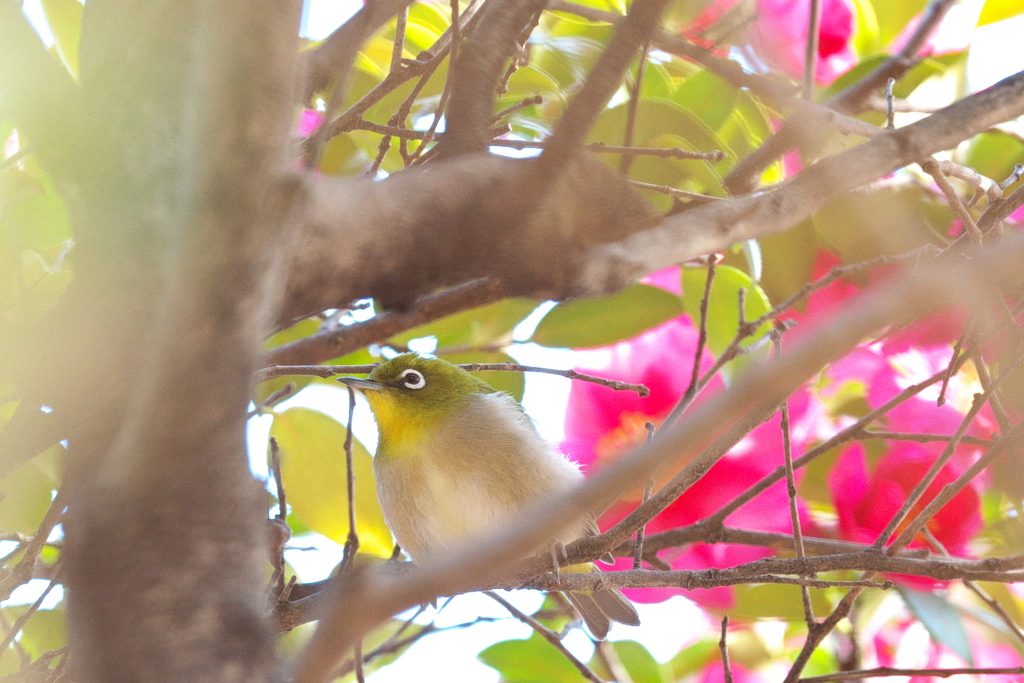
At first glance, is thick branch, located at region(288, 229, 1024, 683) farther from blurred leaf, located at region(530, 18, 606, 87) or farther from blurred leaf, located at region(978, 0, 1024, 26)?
blurred leaf, located at region(978, 0, 1024, 26)

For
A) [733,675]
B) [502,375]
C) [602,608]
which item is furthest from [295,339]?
[733,675]

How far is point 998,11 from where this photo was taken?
6.00ft

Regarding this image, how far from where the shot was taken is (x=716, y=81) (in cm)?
186

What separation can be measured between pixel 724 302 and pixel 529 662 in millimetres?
862

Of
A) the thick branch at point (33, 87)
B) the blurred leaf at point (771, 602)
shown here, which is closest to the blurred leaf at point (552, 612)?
→ the blurred leaf at point (771, 602)

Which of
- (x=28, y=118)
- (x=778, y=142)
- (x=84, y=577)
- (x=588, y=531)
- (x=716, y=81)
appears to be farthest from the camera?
(x=588, y=531)

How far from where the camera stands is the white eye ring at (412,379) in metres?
2.21

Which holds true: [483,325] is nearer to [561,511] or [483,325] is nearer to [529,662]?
[529,662]

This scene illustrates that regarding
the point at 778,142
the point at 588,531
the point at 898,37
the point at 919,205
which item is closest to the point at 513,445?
the point at 588,531

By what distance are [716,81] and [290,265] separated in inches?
59.0

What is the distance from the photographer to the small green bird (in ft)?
6.39

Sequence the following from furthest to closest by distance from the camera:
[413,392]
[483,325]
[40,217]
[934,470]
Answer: [413,392] < [483,325] < [40,217] < [934,470]

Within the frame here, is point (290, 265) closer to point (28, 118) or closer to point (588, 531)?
point (28, 118)

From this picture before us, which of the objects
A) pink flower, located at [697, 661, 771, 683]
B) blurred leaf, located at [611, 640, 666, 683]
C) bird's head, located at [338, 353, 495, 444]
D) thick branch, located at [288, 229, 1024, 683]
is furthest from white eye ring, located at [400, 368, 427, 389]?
thick branch, located at [288, 229, 1024, 683]
